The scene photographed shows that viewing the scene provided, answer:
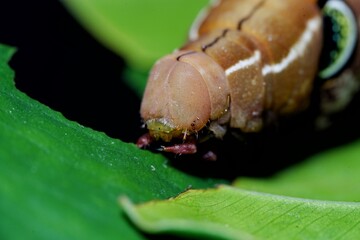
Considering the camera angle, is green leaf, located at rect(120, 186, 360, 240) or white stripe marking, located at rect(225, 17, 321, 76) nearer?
green leaf, located at rect(120, 186, 360, 240)

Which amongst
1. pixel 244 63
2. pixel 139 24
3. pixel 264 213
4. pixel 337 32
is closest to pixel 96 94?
pixel 139 24

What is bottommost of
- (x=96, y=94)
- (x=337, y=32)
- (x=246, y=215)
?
(x=96, y=94)

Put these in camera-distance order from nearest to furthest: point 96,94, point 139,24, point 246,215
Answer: point 246,215, point 96,94, point 139,24

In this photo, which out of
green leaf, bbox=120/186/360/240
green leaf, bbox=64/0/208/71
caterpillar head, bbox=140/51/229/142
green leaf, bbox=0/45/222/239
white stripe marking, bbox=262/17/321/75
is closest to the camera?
green leaf, bbox=0/45/222/239

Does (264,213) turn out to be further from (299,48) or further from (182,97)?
(299,48)

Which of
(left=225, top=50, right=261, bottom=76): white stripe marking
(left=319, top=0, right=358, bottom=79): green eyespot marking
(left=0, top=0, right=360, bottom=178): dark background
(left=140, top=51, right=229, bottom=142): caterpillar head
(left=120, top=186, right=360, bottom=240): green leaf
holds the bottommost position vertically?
(left=0, top=0, right=360, bottom=178): dark background

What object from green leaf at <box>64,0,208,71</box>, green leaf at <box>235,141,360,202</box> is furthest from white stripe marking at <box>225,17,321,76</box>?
green leaf at <box>64,0,208,71</box>

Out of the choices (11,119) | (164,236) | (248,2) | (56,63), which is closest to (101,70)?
(56,63)

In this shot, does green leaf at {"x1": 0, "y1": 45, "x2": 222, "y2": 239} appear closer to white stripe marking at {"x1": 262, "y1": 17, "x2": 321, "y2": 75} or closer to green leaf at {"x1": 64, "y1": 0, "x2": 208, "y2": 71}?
white stripe marking at {"x1": 262, "y1": 17, "x2": 321, "y2": 75}

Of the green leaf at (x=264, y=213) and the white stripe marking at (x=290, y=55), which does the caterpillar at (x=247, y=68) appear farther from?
the green leaf at (x=264, y=213)
